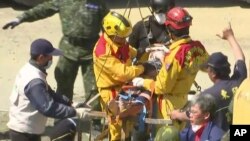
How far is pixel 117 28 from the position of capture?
926cm

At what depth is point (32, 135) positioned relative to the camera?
29.6 feet

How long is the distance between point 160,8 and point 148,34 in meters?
0.34

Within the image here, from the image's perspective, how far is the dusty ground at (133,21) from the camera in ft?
44.1

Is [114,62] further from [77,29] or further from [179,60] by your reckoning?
[77,29]

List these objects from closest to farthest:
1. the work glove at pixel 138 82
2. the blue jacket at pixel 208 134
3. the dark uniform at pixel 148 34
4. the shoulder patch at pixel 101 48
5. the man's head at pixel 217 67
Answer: the blue jacket at pixel 208 134
the man's head at pixel 217 67
the work glove at pixel 138 82
the shoulder patch at pixel 101 48
the dark uniform at pixel 148 34

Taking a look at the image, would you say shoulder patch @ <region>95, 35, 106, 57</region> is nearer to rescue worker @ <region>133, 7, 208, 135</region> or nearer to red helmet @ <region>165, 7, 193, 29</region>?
rescue worker @ <region>133, 7, 208, 135</region>

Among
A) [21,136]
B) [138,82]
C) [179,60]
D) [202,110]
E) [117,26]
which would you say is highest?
[117,26]

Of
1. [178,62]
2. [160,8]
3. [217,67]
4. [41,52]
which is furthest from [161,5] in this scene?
[217,67]

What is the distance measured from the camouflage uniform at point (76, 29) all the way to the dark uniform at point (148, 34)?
57 cm

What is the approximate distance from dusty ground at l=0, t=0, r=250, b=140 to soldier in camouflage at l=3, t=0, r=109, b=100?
5.19 ft

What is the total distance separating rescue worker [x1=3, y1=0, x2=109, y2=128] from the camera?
35.0 feet

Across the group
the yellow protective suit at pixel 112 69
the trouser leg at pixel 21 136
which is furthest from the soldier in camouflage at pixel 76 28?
the trouser leg at pixel 21 136

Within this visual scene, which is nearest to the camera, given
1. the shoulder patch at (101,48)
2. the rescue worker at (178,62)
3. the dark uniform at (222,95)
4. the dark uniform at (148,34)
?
the dark uniform at (222,95)

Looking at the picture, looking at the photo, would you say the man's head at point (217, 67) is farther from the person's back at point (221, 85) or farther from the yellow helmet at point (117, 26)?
the yellow helmet at point (117, 26)
